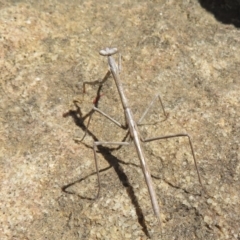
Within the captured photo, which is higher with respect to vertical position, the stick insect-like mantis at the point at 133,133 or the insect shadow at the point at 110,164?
the stick insect-like mantis at the point at 133,133

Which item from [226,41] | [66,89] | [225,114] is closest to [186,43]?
[226,41]

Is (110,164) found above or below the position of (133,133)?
below

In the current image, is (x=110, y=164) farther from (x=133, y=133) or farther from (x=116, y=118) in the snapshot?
(x=116, y=118)

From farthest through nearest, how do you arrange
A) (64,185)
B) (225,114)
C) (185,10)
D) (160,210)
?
(185,10)
(225,114)
(64,185)
(160,210)

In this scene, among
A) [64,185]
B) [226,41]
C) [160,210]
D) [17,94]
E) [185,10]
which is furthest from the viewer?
[185,10]

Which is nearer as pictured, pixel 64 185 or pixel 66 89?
pixel 64 185

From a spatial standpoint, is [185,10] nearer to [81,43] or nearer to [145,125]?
[81,43]

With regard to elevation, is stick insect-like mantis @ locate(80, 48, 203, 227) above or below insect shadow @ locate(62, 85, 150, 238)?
above

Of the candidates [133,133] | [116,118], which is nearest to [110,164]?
[133,133]
